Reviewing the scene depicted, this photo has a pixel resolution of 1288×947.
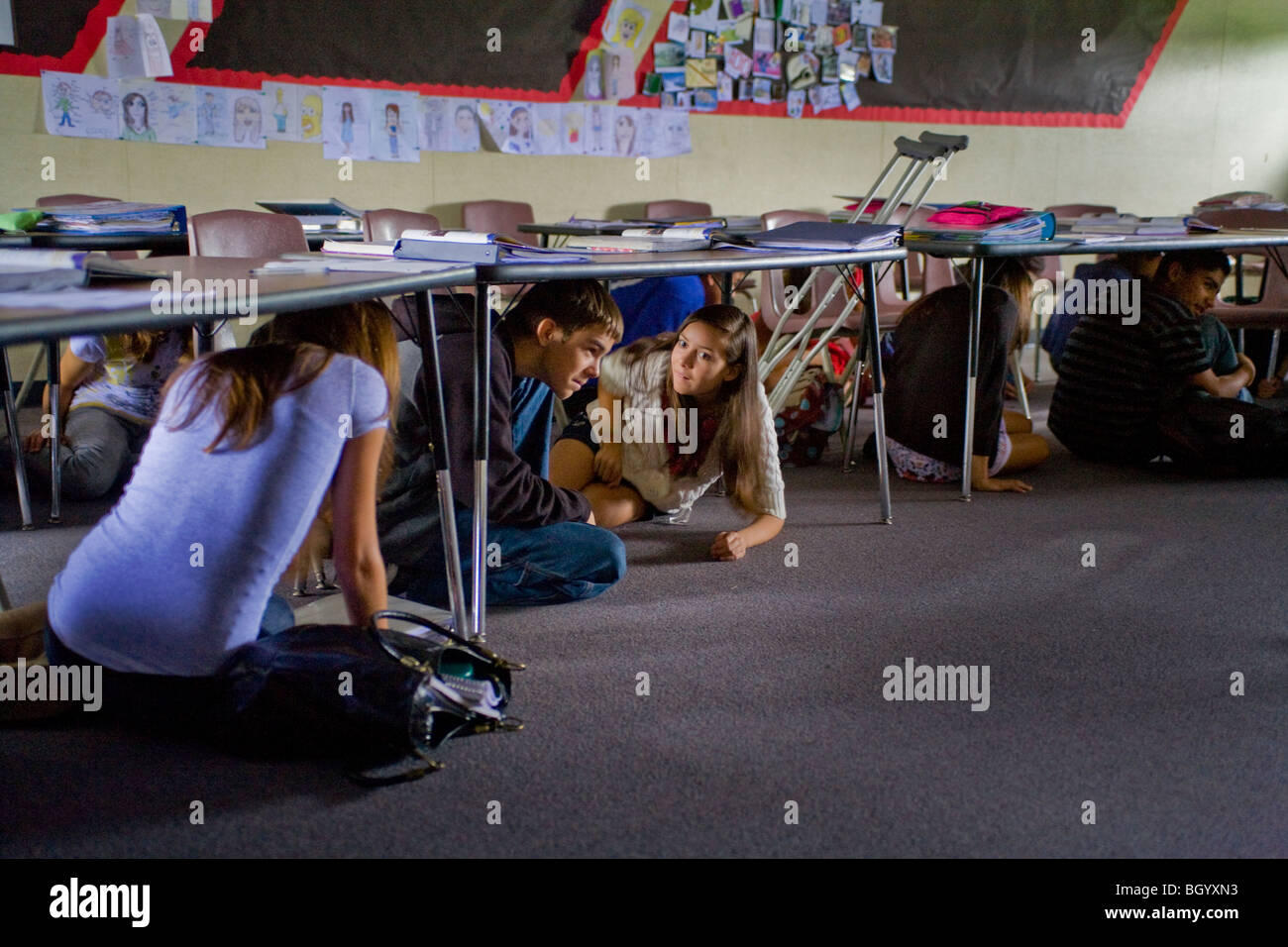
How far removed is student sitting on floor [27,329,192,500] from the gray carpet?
0.36 metres

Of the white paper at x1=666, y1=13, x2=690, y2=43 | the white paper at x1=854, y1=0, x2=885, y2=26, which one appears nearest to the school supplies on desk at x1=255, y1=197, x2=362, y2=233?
the white paper at x1=666, y1=13, x2=690, y2=43

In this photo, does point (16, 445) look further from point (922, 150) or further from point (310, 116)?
point (310, 116)

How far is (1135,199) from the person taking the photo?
21.6 feet

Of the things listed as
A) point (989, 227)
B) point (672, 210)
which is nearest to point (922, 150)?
point (989, 227)

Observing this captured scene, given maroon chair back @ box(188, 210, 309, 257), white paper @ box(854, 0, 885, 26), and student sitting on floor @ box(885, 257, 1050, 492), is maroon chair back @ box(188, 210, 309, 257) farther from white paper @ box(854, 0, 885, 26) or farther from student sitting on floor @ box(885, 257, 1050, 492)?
white paper @ box(854, 0, 885, 26)

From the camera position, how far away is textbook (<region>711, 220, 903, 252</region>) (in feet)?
7.89

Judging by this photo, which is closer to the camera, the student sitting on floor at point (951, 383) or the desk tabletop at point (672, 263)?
the desk tabletop at point (672, 263)

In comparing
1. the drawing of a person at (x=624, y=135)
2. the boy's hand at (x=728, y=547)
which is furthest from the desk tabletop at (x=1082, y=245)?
the drawing of a person at (x=624, y=135)

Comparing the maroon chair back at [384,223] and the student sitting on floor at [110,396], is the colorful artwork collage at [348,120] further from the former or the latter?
the student sitting on floor at [110,396]

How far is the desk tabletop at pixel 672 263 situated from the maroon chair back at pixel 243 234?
1.12m

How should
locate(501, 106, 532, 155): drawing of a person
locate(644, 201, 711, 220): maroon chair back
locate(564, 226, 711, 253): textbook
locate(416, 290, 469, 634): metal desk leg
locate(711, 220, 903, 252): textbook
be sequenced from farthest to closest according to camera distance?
locate(644, 201, 711, 220): maroon chair back
locate(501, 106, 532, 155): drawing of a person
locate(711, 220, 903, 252): textbook
locate(564, 226, 711, 253): textbook
locate(416, 290, 469, 634): metal desk leg

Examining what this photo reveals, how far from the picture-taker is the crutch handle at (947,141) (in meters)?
2.90
